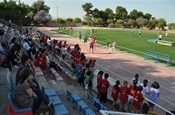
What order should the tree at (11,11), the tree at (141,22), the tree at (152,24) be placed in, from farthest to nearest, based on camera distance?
the tree at (152,24) → the tree at (141,22) → the tree at (11,11)

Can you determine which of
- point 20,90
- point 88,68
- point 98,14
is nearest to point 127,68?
point 88,68

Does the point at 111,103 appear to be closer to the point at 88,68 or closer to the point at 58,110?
the point at 88,68

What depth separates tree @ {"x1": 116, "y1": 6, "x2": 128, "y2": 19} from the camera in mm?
101250

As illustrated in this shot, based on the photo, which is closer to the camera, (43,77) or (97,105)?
(97,105)

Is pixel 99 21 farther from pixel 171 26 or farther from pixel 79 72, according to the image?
pixel 79 72

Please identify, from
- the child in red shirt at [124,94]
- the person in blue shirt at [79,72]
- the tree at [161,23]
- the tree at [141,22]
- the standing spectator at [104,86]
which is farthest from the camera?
the tree at [141,22]

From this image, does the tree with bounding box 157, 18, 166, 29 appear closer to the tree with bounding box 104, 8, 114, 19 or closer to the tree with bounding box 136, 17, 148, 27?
the tree with bounding box 136, 17, 148, 27

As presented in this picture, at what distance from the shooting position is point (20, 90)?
537 centimetres

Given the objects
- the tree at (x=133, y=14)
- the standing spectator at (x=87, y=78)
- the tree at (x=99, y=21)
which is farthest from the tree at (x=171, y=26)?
the standing spectator at (x=87, y=78)

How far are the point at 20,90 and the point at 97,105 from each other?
14.9 feet

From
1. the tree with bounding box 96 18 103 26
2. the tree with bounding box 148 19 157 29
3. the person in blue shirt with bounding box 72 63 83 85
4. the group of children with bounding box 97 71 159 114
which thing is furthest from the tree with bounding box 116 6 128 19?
the group of children with bounding box 97 71 159 114

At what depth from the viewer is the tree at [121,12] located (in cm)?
10125

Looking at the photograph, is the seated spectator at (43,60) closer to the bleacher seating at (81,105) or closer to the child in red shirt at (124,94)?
the bleacher seating at (81,105)

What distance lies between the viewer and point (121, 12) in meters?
102
